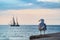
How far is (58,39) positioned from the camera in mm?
5398

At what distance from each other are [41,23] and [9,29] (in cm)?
1698

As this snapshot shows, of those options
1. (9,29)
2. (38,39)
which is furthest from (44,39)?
(9,29)

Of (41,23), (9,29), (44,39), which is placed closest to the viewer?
(44,39)

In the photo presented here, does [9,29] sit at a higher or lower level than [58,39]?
lower

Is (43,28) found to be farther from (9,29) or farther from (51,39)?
(9,29)

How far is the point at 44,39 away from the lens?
17.5 ft

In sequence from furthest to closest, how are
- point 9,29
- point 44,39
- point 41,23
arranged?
1. point 9,29
2. point 41,23
3. point 44,39

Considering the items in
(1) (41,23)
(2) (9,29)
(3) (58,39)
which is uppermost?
(1) (41,23)

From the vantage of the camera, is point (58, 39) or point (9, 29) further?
point (9, 29)

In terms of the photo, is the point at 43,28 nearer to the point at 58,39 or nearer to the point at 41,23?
the point at 41,23

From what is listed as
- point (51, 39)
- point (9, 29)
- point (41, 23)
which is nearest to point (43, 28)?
point (41, 23)

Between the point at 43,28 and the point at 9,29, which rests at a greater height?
the point at 43,28

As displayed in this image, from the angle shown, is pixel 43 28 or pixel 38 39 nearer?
pixel 38 39

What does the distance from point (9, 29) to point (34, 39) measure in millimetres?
17197
